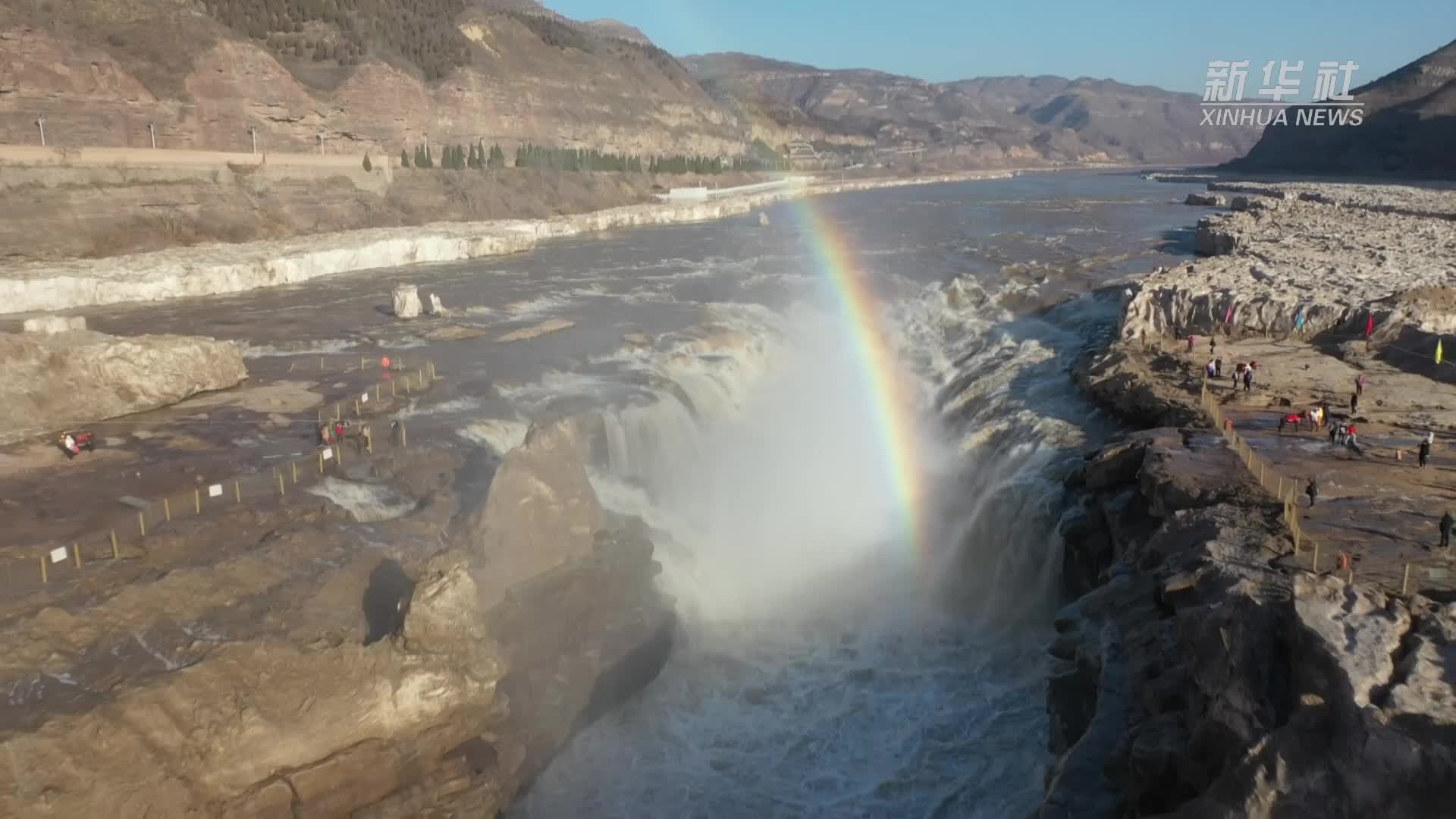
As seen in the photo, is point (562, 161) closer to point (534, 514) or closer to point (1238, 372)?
point (1238, 372)

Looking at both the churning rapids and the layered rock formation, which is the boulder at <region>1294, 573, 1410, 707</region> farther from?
the layered rock formation

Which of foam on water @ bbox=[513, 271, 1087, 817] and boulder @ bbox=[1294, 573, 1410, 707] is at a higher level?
boulder @ bbox=[1294, 573, 1410, 707]

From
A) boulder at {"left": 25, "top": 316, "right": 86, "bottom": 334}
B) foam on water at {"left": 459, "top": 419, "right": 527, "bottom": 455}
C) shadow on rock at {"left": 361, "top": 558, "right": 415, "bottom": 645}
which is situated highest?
boulder at {"left": 25, "top": 316, "right": 86, "bottom": 334}

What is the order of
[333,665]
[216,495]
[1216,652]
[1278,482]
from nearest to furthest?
[1216,652]
[333,665]
[1278,482]
[216,495]

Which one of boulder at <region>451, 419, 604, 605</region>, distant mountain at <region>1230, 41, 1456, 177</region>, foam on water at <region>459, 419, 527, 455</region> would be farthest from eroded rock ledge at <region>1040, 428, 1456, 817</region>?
distant mountain at <region>1230, 41, 1456, 177</region>

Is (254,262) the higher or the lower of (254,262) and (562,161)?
the lower

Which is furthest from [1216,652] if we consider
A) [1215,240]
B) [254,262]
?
[1215,240]
